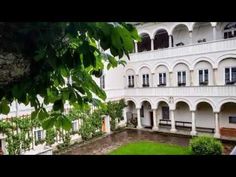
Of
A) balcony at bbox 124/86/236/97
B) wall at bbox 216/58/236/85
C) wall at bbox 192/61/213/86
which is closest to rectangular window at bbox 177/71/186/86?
balcony at bbox 124/86/236/97

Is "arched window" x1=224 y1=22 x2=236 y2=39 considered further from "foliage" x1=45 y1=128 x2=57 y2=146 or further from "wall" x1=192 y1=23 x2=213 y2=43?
"foliage" x1=45 y1=128 x2=57 y2=146

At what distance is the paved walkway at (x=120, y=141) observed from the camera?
46.1 feet

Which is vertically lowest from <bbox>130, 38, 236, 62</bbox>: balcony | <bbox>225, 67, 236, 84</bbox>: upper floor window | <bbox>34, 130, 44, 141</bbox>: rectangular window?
<bbox>34, 130, 44, 141</bbox>: rectangular window

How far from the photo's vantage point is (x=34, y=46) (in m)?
1.49

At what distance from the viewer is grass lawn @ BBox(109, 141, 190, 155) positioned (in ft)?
43.7

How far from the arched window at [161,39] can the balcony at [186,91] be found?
365cm

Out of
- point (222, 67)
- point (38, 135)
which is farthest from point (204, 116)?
point (38, 135)

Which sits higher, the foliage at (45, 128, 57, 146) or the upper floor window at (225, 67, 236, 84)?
the upper floor window at (225, 67, 236, 84)

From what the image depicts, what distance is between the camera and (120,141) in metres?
16.1

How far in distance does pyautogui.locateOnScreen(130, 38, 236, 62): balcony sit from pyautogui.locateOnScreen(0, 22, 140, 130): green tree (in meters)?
14.6

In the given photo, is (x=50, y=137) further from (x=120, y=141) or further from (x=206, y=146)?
(x=206, y=146)
